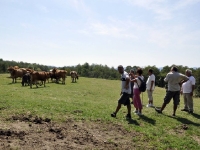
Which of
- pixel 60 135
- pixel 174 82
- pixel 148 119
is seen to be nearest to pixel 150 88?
pixel 174 82

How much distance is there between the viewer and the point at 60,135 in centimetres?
674

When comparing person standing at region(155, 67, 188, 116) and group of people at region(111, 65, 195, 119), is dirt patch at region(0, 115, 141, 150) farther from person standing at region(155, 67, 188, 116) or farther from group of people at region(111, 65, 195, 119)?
person standing at region(155, 67, 188, 116)

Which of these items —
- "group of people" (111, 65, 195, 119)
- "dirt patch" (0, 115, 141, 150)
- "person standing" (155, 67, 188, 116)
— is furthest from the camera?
"person standing" (155, 67, 188, 116)

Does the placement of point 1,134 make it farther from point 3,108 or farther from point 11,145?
point 3,108

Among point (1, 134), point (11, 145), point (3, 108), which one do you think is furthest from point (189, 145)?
point (3, 108)

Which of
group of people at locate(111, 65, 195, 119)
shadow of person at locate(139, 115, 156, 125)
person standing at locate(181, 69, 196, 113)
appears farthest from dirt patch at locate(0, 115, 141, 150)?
person standing at locate(181, 69, 196, 113)

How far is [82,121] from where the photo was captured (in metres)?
8.42

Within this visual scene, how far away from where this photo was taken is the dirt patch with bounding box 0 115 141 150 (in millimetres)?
5980

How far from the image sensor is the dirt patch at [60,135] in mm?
5980

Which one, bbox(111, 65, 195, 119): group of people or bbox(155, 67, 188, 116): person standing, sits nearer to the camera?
bbox(111, 65, 195, 119): group of people

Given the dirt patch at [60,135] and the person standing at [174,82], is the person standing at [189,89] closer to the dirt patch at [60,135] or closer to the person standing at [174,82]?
the person standing at [174,82]

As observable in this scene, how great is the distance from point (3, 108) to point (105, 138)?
16.9 ft

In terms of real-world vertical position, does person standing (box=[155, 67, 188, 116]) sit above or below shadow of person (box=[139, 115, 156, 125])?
above

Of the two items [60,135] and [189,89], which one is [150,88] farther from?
[60,135]
